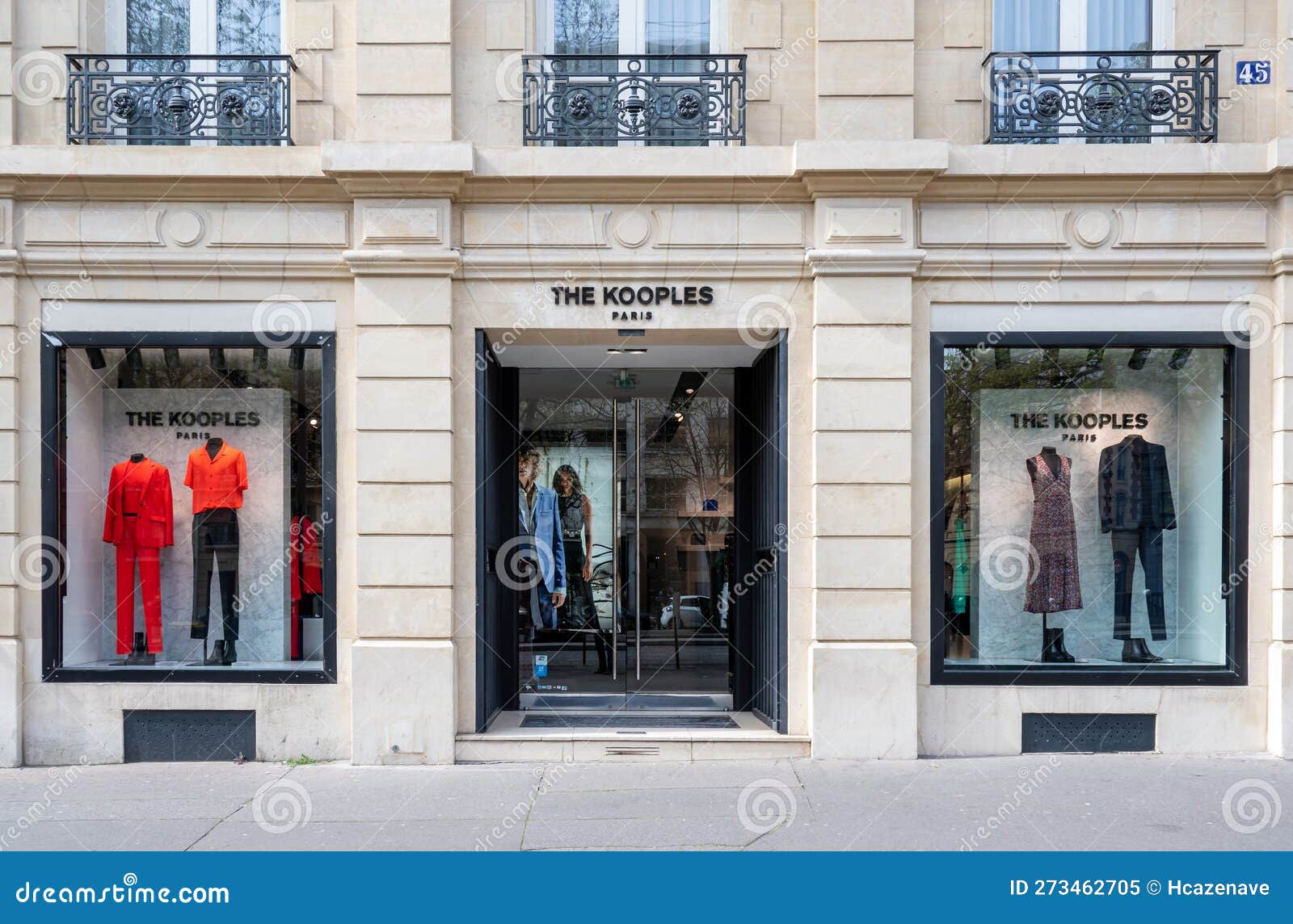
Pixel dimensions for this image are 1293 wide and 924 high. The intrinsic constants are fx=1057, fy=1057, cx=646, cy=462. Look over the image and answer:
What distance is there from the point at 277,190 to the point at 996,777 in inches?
283

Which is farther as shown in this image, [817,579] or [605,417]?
[605,417]

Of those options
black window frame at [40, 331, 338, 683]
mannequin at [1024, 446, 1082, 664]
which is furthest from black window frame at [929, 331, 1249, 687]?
black window frame at [40, 331, 338, 683]

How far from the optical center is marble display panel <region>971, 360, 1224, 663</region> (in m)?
8.95

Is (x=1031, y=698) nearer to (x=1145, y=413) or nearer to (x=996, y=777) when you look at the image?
(x=996, y=777)

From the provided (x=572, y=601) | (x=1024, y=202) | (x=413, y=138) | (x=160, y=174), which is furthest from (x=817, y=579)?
(x=160, y=174)

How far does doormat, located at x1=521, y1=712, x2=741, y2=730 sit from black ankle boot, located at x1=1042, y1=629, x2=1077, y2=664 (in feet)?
8.83

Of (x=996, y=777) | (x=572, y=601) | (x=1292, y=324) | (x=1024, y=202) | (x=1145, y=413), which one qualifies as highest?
(x=1024, y=202)

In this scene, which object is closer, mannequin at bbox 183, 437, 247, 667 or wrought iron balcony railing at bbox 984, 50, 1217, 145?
wrought iron balcony railing at bbox 984, 50, 1217, 145

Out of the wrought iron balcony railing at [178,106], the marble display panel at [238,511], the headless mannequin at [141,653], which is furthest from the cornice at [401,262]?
the headless mannequin at [141,653]

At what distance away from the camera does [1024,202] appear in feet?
28.1

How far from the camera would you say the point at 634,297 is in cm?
856

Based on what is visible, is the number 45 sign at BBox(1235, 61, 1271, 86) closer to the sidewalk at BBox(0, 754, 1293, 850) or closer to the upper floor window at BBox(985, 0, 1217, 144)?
the upper floor window at BBox(985, 0, 1217, 144)

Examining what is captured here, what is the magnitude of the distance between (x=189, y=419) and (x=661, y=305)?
4200 millimetres

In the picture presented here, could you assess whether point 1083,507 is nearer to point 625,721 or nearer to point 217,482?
point 625,721
